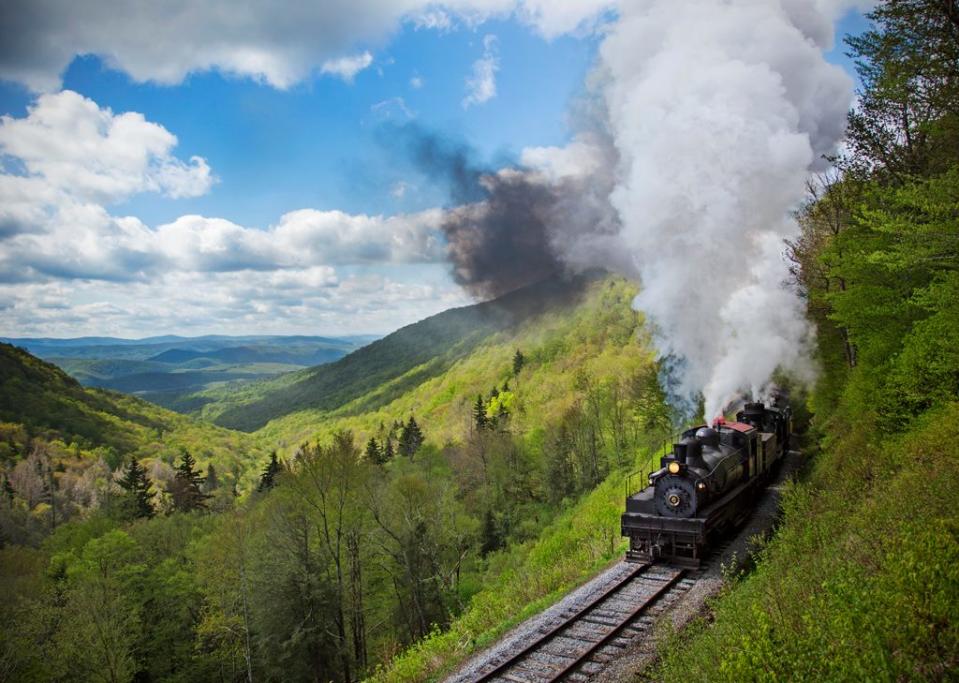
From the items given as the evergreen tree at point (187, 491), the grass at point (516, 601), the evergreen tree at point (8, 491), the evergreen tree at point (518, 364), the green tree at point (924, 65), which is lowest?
the evergreen tree at point (8, 491)

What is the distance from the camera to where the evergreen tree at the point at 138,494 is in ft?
153

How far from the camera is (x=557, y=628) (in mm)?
10367

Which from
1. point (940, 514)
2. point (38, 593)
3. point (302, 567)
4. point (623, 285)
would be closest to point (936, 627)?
A: point (940, 514)

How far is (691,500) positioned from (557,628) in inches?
198

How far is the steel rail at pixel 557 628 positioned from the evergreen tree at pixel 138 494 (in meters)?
46.1

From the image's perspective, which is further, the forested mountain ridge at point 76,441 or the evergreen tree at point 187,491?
the forested mountain ridge at point 76,441

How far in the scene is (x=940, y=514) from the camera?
741 cm

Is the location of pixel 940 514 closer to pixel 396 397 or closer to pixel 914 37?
pixel 914 37

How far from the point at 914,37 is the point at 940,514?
9870mm

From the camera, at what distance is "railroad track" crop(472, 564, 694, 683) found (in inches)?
356

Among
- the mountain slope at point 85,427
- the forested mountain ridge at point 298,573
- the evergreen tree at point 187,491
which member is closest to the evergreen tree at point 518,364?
the mountain slope at point 85,427

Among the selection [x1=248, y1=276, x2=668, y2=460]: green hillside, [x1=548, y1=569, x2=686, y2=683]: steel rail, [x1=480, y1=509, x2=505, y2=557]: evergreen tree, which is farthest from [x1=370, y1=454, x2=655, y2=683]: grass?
[x1=248, y1=276, x2=668, y2=460]: green hillside

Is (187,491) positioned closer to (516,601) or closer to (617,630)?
(516,601)

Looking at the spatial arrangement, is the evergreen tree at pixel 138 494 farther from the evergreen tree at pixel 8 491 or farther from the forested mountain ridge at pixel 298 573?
the evergreen tree at pixel 8 491
